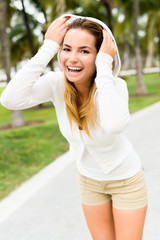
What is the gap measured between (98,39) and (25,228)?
235cm

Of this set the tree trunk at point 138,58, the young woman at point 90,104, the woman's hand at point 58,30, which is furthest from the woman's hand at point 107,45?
the tree trunk at point 138,58

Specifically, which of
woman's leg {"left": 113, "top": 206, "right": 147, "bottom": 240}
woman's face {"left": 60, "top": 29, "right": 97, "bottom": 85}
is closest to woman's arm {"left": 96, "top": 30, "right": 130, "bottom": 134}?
woman's face {"left": 60, "top": 29, "right": 97, "bottom": 85}

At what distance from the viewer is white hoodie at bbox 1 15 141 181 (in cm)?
161

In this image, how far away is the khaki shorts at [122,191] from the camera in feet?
5.88

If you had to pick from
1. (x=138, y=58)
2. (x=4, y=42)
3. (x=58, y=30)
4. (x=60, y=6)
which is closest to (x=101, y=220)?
(x=58, y=30)

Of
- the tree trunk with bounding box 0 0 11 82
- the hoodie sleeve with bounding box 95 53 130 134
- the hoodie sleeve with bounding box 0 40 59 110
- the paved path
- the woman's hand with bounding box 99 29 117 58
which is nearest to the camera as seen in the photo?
the hoodie sleeve with bounding box 95 53 130 134

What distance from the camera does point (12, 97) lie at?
1.83m

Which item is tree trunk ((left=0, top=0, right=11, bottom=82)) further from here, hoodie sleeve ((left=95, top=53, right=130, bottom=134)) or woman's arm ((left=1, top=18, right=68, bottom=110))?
hoodie sleeve ((left=95, top=53, right=130, bottom=134))

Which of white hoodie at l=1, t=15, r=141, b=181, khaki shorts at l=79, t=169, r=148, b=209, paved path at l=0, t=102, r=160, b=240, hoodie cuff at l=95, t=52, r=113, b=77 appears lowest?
paved path at l=0, t=102, r=160, b=240

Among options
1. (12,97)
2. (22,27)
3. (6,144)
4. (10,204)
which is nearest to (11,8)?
(22,27)

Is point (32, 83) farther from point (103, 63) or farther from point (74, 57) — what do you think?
point (103, 63)

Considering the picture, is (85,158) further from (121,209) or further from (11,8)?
(11,8)

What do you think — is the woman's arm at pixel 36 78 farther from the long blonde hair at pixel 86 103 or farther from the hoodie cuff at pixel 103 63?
the hoodie cuff at pixel 103 63

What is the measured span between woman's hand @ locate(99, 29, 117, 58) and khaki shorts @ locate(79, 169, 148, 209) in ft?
2.51
